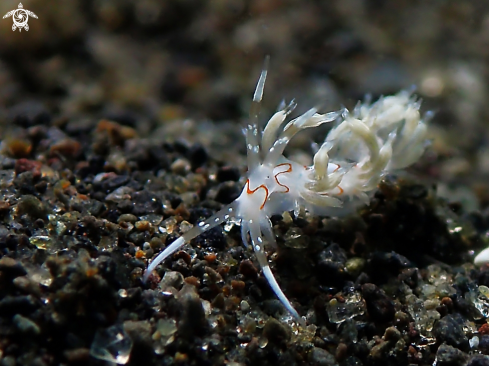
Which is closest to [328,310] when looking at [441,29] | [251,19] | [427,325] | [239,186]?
[427,325]

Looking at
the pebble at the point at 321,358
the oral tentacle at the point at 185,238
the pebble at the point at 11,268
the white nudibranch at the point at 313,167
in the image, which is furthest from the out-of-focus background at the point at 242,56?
the pebble at the point at 321,358

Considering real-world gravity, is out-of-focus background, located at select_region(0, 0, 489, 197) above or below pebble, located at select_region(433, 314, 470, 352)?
Answer: above

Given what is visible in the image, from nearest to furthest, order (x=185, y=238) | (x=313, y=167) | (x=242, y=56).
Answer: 1. (x=185, y=238)
2. (x=313, y=167)
3. (x=242, y=56)

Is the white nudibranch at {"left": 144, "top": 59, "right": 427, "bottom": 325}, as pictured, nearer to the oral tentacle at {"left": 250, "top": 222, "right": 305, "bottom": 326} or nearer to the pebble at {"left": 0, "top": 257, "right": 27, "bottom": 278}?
the oral tentacle at {"left": 250, "top": 222, "right": 305, "bottom": 326}

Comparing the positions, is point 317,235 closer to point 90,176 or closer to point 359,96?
point 90,176

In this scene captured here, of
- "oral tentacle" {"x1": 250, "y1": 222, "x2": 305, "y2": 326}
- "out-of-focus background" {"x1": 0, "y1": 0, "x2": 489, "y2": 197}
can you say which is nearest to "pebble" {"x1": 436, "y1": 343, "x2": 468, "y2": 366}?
"oral tentacle" {"x1": 250, "y1": 222, "x2": 305, "y2": 326}

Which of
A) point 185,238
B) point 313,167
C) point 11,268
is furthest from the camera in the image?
point 313,167

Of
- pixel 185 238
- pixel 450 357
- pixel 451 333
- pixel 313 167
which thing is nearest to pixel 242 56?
pixel 313 167

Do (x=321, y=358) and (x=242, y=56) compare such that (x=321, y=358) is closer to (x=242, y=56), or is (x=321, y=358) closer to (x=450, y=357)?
(x=450, y=357)
